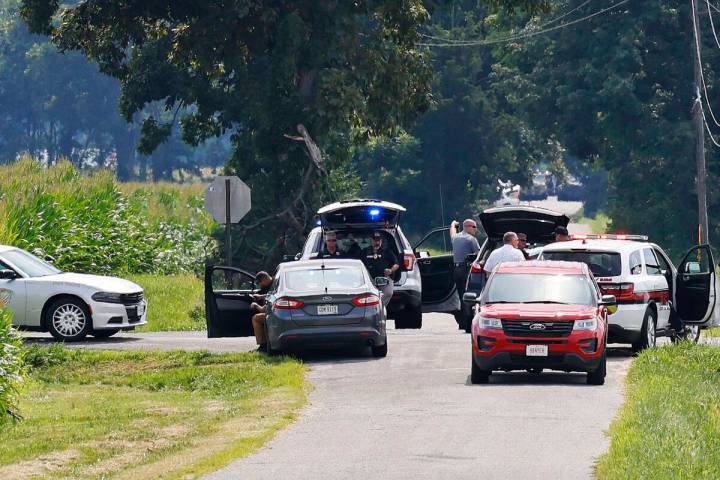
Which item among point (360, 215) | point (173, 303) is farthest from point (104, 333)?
point (173, 303)

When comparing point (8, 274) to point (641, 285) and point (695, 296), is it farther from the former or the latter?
point (695, 296)

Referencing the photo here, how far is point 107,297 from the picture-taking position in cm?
2842

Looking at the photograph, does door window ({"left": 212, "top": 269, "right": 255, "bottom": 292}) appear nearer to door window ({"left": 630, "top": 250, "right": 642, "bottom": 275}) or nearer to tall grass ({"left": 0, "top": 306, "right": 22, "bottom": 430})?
A: door window ({"left": 630, "top": 250, "right": 642, "bottom": 275})

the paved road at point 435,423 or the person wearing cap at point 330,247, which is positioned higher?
the person wearing cap at point 330,247

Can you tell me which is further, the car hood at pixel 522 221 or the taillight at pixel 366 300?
the car hood at pixel 522 221

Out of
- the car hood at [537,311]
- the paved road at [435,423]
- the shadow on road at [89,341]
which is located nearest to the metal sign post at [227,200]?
the shadow on road at [89,341]

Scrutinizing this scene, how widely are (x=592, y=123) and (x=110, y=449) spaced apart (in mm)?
52898

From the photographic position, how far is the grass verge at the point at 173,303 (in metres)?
33.9

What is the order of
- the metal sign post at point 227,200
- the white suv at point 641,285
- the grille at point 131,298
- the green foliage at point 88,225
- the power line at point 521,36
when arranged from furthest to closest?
the power line at point 521,36 → the green foliage at point 88,225 → the metal sign post at point 227,200 → the grille at point 131,298 → the white suv at point 641,285

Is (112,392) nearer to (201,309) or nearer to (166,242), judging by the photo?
(201,309)

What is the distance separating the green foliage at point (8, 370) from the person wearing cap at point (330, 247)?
26.3 feet

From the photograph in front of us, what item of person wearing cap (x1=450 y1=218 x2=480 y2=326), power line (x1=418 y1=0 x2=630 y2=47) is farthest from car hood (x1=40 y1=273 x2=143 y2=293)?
power line (x1=418 y1=0 x2=630 y2=47)

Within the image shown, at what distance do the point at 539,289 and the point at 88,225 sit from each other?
19879 mm

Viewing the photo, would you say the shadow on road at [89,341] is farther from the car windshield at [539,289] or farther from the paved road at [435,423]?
the car windshield at [539,289]
